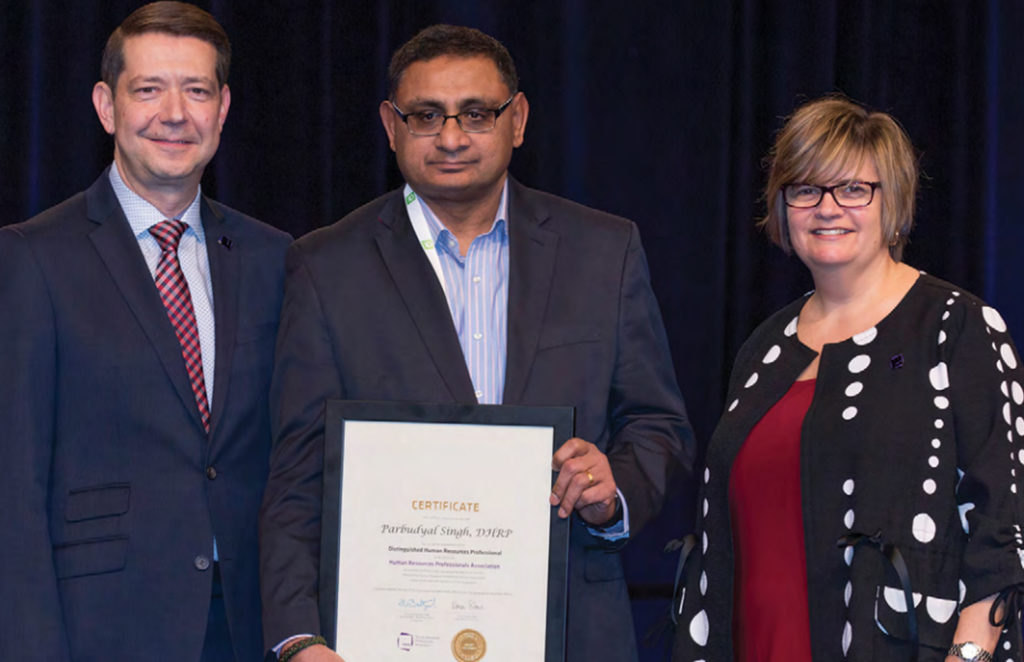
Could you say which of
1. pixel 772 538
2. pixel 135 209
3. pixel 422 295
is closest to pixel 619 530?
pixel 772 538

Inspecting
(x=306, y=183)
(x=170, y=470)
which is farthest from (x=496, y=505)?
(x=306, y=183)

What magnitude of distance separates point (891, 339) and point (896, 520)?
1.15 feet

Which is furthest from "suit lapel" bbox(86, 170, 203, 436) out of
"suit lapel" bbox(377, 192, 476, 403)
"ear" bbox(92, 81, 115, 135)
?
"suit lapel" bbox(377, 192, 476, 403)

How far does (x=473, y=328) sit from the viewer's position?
95.3 inches

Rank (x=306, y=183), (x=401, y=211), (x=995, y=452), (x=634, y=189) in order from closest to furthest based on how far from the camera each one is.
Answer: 1. (x=995, y=452)
2. (x=401, y=211)
3. (x=306, y=183)
4. (x=634, y=189)

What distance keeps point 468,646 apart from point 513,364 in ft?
1.73

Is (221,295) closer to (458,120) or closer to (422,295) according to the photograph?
(422,295)

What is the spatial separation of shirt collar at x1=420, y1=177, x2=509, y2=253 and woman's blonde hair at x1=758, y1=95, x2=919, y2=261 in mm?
572

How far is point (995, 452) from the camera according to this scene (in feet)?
7.04

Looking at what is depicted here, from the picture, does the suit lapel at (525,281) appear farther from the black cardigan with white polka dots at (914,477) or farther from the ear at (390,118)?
the black cardigan with white polka dots at (914,477)

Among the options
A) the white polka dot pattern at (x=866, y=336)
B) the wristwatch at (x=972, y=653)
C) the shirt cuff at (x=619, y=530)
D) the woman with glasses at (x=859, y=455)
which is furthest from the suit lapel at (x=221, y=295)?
the wristwatch at (x=972, y=653)

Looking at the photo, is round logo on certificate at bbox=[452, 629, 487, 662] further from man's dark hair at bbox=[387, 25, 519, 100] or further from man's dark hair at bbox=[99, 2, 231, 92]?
man's dark hair at bbox=[99, 2, 231, 92]

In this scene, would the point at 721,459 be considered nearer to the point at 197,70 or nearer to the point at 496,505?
the point at 496,505

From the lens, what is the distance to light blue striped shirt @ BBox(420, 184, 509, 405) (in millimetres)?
2398
